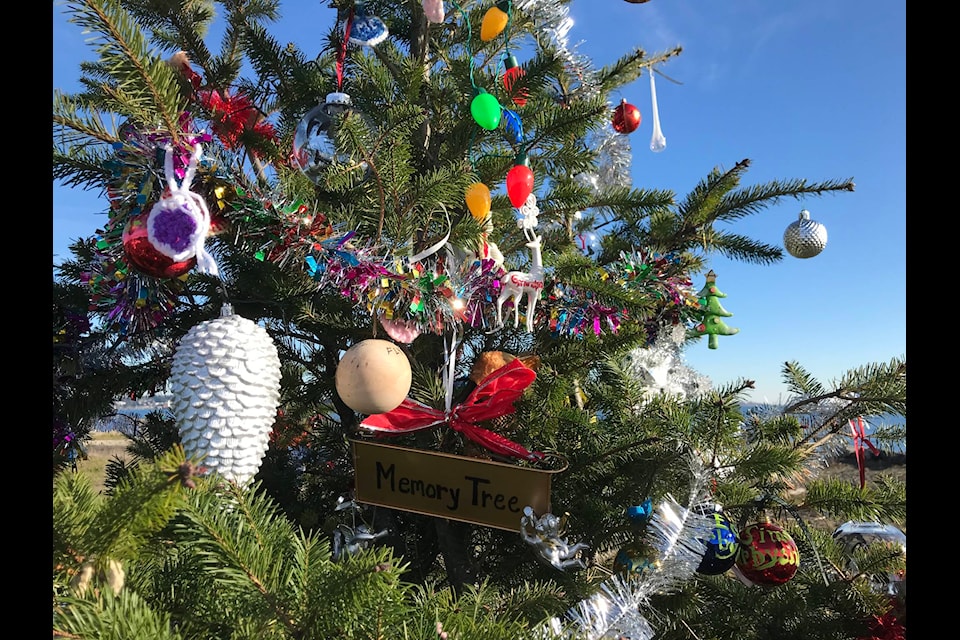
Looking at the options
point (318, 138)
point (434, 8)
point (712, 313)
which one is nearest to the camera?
point (318, 138)

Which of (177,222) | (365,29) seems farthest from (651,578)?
(365,29)

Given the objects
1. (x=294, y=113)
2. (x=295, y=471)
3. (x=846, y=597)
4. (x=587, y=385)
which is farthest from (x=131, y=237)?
(x=846, y=597)

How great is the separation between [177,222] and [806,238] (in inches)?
72.8

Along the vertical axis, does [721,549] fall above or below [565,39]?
below

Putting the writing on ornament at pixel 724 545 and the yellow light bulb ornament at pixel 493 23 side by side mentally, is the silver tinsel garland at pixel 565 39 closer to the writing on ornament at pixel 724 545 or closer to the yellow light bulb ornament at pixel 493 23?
the yellow light bulb ornament at pixel 493 23

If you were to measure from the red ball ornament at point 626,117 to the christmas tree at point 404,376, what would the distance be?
0.12 metres

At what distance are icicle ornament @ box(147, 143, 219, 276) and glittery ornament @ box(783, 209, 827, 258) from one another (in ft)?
5.90

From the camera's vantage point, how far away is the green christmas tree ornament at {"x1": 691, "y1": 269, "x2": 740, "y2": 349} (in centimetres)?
151

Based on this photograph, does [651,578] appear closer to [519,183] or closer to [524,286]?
[524,286]

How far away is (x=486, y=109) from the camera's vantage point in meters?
0.95

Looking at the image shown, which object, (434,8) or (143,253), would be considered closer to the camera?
(143,253)

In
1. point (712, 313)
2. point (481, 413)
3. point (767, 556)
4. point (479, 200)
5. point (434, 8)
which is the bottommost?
point (767, 556)

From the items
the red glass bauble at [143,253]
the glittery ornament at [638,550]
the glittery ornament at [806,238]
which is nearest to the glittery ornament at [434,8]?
the red glass bauble at [143,253]

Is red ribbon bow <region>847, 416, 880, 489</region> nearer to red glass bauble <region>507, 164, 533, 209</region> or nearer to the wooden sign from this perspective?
the wooden sign
